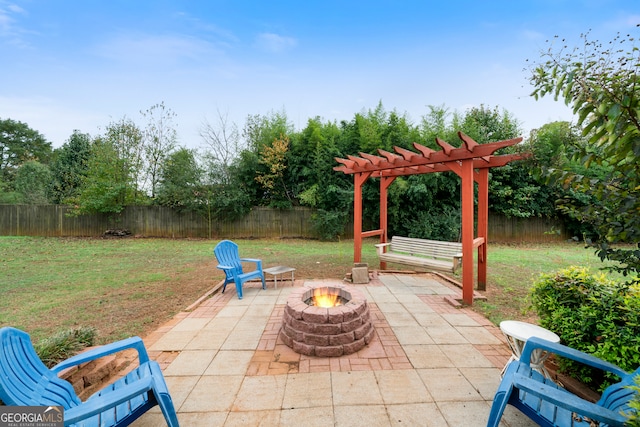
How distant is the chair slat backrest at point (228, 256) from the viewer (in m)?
4.42

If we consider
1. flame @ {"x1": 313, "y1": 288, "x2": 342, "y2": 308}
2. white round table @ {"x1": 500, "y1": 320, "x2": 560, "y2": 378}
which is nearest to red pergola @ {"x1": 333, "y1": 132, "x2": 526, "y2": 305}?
white round table @ {"x1": 500, "y1": 320, "x2": 560, "y2": 378}

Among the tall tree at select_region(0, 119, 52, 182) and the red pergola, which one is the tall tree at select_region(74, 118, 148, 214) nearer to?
the red pergola

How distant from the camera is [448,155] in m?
Result: 4.29

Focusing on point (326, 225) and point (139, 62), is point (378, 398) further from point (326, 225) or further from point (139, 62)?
point (139, 62)

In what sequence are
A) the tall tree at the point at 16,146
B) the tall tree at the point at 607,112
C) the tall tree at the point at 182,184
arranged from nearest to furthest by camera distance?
the tall tree at the point at 607,112
the tall tree at the point at 182,184
the tall tree at the point at 16,146

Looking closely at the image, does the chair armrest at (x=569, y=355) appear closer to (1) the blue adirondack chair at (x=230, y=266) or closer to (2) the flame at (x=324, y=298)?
(2) the flame at (x=324, y=298)

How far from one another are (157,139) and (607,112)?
15008 millimetres

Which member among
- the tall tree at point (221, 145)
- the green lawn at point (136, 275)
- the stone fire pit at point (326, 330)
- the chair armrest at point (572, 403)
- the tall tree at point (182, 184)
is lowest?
the green lawn at point (136, 275)

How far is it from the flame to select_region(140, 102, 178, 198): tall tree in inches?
492

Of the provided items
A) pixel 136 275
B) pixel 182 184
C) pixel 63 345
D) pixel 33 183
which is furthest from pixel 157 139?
pixel 63 345

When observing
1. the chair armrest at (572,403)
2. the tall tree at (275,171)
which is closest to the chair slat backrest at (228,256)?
the chair armrest at (572,403)

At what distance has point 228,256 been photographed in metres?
4.62

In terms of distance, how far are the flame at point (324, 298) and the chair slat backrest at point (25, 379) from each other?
2242 mm

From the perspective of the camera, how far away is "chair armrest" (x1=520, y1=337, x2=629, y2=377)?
1.57 meters
